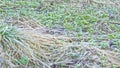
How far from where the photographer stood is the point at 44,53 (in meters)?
2.12

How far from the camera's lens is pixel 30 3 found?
3.03m

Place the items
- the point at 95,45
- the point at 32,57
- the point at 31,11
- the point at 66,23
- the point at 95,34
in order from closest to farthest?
1. the point at 32,57
2. the point at 95,45
3. the point at 95,34
4. the point at 66,23
5. the point at 31,11

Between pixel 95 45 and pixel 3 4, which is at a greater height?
pixel 3 4

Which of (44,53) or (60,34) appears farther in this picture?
(60,34)

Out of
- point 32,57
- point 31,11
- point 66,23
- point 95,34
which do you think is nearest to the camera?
point 32,57

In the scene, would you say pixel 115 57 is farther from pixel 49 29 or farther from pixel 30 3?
pixel 30 3

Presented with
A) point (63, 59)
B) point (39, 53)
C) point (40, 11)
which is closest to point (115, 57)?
point (63, 59)

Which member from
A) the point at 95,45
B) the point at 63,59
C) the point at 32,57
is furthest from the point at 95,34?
the point at 32,57

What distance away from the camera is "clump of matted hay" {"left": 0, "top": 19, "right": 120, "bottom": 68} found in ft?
6.64

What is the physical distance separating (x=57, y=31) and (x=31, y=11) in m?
0.51

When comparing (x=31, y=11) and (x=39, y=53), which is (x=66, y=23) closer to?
(x=31, y=11)

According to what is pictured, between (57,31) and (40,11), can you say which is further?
(40,11)

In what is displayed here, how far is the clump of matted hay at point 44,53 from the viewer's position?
202 centimetres

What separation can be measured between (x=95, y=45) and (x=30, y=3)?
1.06m
